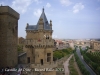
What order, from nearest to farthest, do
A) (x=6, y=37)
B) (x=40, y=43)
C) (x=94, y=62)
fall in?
(x=6, y=37) → (x=40, y=43) → (x=94, y=62)

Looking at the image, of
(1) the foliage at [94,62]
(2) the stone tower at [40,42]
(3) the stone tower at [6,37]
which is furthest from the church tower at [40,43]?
(1) the foliage at [94,62]

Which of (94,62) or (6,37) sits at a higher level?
(6,37)

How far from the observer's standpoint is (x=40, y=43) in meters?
27.4

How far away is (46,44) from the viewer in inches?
1086

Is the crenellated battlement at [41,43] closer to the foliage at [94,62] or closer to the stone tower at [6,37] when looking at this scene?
the stone tower at [6,37]

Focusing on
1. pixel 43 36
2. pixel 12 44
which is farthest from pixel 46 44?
pixel 12 44

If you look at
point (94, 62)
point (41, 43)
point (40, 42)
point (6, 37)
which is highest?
point (6, 37)

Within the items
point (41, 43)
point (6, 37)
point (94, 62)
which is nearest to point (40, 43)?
point (41, 43)

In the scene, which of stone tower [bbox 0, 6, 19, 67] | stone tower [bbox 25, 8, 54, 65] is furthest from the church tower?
stone tower [bbox 0, 6, 19, 67]

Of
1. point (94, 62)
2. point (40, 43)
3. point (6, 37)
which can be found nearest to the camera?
point (6, 37)

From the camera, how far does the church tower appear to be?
27516 mm

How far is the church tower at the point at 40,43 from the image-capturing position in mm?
27516

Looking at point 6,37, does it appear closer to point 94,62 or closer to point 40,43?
point 40,43

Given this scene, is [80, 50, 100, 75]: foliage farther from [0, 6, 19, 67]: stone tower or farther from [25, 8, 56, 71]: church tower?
[0, 6, 19, 67]: stone tower
